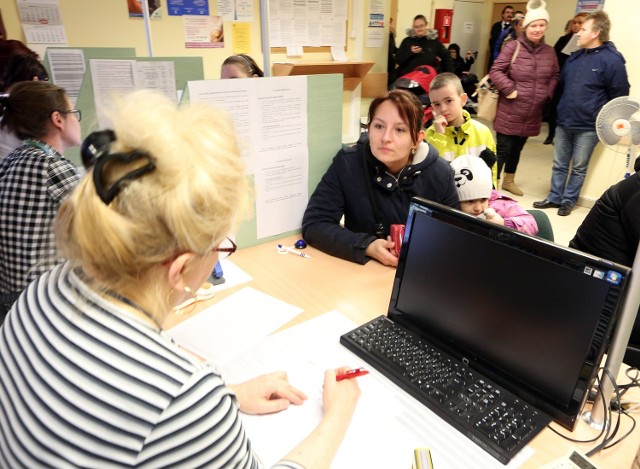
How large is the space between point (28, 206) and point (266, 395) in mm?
1227

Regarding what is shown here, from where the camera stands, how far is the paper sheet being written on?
31.0 inches

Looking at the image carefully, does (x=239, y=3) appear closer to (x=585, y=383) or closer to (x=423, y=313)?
(x=423, y=313)

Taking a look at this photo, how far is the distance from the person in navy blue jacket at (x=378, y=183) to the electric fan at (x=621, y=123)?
6.04 feet

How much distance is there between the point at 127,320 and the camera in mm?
566

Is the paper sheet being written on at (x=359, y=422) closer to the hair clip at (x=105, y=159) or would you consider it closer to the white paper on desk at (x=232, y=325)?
the white paper on desk at (x=232, y=325)

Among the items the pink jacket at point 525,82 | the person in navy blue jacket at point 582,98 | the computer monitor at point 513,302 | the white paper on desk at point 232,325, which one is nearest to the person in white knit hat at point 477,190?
the computer monitor at point 513,302

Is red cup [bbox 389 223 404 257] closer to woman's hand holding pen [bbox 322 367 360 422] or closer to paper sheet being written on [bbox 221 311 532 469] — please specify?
paper sheet being written on [bbox 221 311 532 469]

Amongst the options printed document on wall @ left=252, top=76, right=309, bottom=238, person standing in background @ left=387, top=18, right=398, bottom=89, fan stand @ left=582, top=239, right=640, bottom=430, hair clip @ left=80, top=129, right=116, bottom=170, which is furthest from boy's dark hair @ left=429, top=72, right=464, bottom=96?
person standing in background @ left=387, top=18, right=398, bottom=89

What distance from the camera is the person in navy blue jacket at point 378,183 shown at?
159 cm

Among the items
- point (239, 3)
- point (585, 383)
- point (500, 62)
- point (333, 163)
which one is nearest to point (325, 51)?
point (239, 3)

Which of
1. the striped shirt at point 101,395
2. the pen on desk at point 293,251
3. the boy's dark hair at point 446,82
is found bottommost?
the pen on desk at point 293,251

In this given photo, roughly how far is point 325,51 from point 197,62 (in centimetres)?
322

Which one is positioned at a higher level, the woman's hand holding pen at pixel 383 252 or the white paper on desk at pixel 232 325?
the woman's hand holding pen at pixel 383 252

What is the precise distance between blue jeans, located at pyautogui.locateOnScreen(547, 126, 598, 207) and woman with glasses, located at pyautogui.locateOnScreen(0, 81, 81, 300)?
149 inches
